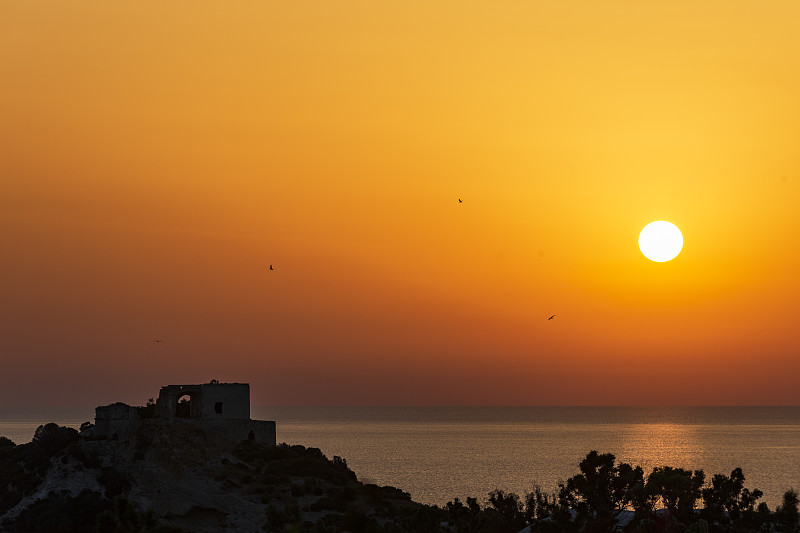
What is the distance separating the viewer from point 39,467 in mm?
75125

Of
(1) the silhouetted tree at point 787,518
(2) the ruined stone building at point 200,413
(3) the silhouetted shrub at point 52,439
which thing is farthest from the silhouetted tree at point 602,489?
(3) the silhouetted shrub at point 52,439

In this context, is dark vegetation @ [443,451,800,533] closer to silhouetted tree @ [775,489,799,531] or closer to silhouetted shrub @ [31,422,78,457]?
silhouetted tree @ [775,489,799,531]

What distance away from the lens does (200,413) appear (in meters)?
81.8

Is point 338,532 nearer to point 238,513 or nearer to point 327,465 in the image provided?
point 238,513

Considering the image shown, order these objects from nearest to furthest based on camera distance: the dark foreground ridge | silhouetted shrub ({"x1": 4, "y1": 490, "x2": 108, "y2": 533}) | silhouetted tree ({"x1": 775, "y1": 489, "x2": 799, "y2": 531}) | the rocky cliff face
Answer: silhouetted tree ({"x1": 775, "y1": 489, "x2": 799, "y2": 531}), the dark foreground ridge, silhouetted shrub ({"x1": 4, "y1": 490, "x2": 108, "y2": 533}), the rocky cliff face

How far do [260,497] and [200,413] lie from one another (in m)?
12.3

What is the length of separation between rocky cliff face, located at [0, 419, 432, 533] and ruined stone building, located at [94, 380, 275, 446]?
2.99 ft

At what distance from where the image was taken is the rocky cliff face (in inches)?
2687

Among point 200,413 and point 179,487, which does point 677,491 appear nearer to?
point 179,487

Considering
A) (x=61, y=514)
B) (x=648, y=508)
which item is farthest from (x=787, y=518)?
(x=61, y=514)

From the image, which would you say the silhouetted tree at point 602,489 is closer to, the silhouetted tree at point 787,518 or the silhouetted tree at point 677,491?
the silhouetted tree at point 677,491

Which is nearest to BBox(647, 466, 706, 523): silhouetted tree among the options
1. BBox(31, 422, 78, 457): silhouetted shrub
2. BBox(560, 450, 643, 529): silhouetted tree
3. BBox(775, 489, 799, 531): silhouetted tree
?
BBox(560, 450, 643, 529): silhouetted tree

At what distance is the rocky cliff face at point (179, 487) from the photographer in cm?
6825

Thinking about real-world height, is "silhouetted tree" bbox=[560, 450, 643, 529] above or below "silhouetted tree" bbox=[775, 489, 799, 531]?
above
